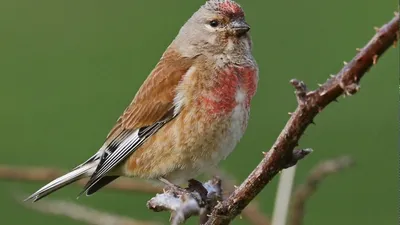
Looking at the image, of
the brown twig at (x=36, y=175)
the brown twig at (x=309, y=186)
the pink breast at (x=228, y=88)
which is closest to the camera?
the brown twig at (x=309, y=186)

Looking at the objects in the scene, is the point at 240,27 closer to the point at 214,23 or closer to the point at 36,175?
the point at 214,23

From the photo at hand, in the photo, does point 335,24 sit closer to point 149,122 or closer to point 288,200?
point 149,122

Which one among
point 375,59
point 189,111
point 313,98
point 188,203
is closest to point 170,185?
→ point 189,111

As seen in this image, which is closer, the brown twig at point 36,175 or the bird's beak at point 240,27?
the brown twig at point 36,175

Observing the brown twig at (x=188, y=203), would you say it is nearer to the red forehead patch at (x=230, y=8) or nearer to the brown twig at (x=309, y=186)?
the brown twig at (x=309, y=186)

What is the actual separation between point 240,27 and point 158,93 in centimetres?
41

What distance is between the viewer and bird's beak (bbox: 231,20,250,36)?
11.1 feet

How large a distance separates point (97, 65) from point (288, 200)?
10.6 feet

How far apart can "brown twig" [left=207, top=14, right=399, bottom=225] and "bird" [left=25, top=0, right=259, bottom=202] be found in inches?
47.7

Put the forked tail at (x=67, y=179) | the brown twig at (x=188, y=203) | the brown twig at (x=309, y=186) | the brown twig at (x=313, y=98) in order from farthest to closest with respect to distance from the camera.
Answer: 1. the forked tail at (x=67, y=179)
2. the brown twig at (x=309, y=186)
3. the brown twig at (x=188, y=203)
4. the brown twig at (x=313, y=98)

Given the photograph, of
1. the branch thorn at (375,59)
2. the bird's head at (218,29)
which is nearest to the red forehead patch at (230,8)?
the bird's head at (218,29)

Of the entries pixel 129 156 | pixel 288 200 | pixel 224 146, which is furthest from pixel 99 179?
pixel 288 200

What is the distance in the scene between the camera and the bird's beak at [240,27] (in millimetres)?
3391

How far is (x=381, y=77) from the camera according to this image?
5.26 m
